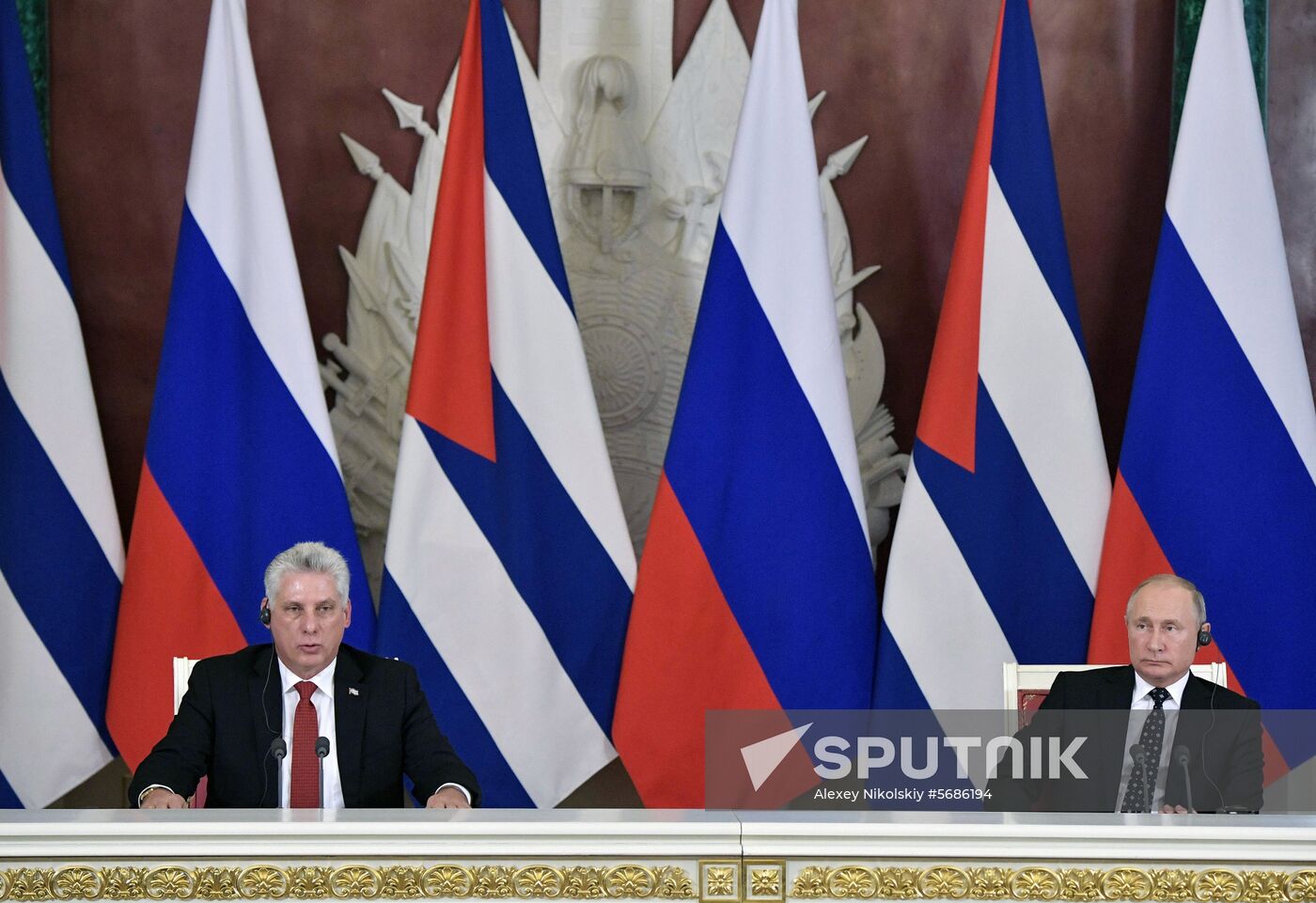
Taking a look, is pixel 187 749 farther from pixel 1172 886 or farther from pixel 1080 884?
pixel 1172 886

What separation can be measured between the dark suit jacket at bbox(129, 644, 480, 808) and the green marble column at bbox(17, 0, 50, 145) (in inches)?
81.2

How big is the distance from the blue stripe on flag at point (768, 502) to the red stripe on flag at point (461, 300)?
0.50 meters

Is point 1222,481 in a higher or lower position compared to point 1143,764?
higher

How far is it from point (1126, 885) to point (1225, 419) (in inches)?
76.9

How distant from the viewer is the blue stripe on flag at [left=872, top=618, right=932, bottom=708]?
3572mm

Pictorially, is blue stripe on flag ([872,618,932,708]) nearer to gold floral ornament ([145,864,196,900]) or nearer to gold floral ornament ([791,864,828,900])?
gold floral ornament ([791,864,828,900])

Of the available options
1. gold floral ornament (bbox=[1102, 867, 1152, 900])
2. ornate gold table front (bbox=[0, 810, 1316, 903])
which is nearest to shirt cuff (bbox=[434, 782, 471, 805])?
ornate gold table front (bbox=[0, 810, 1316, 903])

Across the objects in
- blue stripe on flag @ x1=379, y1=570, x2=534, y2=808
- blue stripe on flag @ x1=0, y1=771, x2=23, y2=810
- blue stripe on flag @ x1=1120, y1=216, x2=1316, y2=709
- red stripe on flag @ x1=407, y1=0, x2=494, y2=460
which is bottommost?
blue stripe on flag @ x1=0, y1=771, x2=23, y2=810

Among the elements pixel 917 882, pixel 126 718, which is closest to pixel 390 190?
pixel 126 718

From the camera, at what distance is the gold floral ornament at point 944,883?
1.90 m

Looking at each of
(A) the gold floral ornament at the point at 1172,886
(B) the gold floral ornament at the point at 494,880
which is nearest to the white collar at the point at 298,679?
(B) the gold floral ornament at the point at 494,880

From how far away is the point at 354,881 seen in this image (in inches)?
74.4

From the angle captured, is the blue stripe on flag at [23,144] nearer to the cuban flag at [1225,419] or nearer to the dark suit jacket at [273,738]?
the dark suit jacket at [273,738]

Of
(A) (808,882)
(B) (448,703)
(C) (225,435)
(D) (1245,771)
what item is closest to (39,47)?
(C) (225,435)
